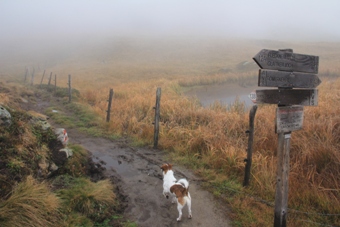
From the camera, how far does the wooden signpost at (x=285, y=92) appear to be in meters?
3.22

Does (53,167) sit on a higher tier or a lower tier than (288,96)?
lower

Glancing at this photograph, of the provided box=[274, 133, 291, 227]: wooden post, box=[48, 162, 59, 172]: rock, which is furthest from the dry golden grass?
box=[274, 133, 291, 227]: wooden post

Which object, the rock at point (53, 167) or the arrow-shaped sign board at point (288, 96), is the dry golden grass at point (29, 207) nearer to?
the rock at point (53, 167)

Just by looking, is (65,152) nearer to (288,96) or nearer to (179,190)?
(179,190)

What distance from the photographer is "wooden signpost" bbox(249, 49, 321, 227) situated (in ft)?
10.6

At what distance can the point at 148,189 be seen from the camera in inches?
217

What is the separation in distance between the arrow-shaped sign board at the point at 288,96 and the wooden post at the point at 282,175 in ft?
1.59

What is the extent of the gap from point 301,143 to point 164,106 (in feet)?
21.7

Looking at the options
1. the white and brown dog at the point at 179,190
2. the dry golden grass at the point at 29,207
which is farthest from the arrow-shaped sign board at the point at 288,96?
the dry golden grass at the point at 29,207

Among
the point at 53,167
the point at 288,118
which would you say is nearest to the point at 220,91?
the point at 53,167

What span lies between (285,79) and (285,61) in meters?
0.24

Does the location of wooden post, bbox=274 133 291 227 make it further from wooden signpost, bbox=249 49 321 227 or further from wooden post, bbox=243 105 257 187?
wooden post, bbox=243 105 257 187

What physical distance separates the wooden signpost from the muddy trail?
1457mm

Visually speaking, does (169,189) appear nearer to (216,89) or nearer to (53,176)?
(53,176)
